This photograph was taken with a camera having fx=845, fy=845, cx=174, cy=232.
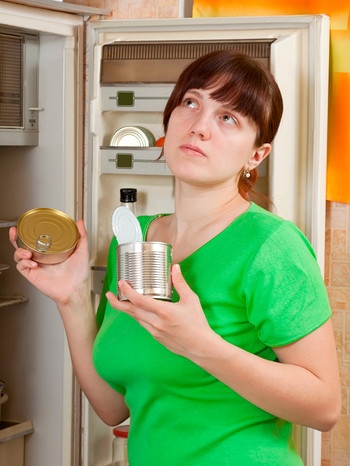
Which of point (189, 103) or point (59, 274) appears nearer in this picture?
point (189, 103)

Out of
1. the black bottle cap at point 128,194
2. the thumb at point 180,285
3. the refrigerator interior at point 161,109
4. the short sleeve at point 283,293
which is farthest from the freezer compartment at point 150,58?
the thumb at point 180,285

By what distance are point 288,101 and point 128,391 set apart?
3.39 feet

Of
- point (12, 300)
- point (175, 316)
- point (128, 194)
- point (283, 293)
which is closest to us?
point (175, 316)

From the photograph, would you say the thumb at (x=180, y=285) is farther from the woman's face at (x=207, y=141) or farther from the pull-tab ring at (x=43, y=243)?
the pull-tab ring at (x=43, y=243)

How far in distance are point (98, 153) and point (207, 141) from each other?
107 centimetres

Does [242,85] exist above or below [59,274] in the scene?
above

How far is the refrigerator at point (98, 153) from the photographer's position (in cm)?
213

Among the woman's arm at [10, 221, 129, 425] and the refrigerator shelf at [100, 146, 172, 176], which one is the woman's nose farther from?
the refrigerator shelf at [100, 146, 172, 176]

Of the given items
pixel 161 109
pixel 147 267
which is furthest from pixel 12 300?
pixel 147 267

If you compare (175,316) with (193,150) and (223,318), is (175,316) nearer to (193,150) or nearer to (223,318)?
(223,318)

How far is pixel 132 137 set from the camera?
2.30 meters

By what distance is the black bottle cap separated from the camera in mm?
2205

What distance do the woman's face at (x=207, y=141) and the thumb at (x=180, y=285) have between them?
0.20 m

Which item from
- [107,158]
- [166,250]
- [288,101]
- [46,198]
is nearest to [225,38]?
[288,101]
